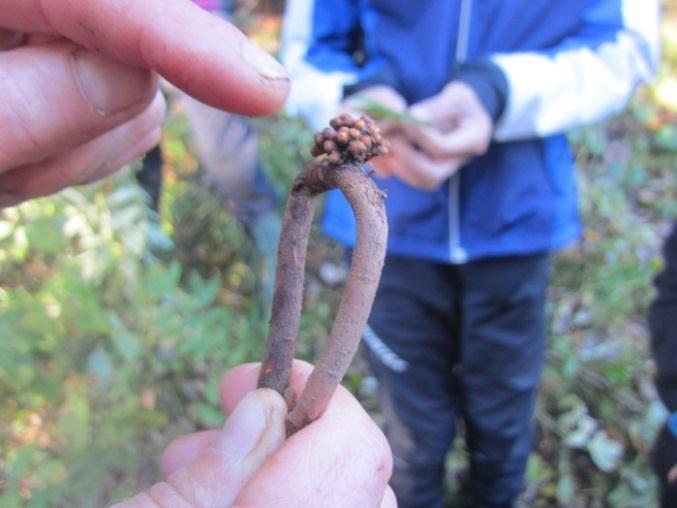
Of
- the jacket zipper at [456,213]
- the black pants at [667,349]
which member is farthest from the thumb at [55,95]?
the black pants at [667,349]

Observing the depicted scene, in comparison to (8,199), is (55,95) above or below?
above

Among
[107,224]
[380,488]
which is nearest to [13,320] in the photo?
[107,224]

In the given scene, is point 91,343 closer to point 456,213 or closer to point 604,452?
point 456,213

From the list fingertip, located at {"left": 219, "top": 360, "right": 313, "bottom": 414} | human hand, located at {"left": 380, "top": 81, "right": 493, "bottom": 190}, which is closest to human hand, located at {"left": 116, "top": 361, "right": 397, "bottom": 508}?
fingertip, located at {"left": 219, "top": 360, "right": 313, "bottom": 414}

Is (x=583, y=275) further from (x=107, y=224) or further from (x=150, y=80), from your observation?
(x=150, y=80)

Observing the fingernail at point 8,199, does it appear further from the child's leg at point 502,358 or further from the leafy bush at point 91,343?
the child's leg at point 502,358

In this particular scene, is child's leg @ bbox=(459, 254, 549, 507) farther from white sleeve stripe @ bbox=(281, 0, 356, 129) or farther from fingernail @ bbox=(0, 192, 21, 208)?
fingernail @ bbox=(0, 192, 21, 208)

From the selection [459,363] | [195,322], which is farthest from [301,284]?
[459,363]
